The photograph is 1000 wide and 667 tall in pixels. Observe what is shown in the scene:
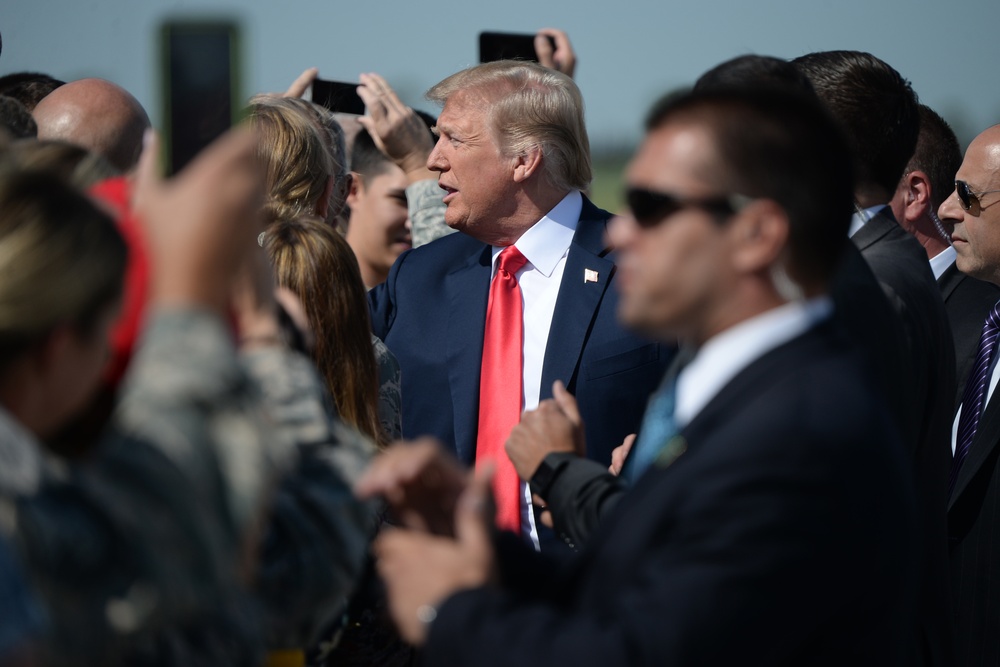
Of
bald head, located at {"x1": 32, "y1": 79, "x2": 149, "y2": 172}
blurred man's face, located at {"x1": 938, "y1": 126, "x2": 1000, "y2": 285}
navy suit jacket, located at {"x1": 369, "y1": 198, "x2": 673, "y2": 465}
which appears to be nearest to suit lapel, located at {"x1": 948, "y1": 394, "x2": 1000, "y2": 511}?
blurred man's face, located at {"x1": 938, "y1": 126, "x2": 1000, "y2": 285}

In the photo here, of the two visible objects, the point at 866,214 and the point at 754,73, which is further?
the point at 866,214

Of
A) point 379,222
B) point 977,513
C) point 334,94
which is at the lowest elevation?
point 379,222

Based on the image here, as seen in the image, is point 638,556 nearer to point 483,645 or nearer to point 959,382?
point 483,645

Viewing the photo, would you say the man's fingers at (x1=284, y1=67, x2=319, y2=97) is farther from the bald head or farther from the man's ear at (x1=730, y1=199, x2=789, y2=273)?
the man's ear at (x1=730, y1=199, x2=789, y2=273)

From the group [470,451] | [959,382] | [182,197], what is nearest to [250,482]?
[182,197]

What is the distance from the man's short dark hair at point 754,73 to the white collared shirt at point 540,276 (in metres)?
1.20

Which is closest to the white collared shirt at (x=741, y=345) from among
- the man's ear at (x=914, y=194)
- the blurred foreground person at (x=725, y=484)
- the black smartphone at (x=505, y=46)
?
the blurred foreground person at (x=725, y=484)

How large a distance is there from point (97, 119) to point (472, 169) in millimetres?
1375

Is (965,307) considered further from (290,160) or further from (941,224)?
(290,160)

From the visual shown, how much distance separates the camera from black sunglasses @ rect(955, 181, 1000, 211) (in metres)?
5.00

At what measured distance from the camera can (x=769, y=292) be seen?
189 cm

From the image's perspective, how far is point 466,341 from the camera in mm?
4098

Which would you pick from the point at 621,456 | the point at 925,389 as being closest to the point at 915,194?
the point at 925,389

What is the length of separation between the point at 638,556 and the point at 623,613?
10 centimetres
